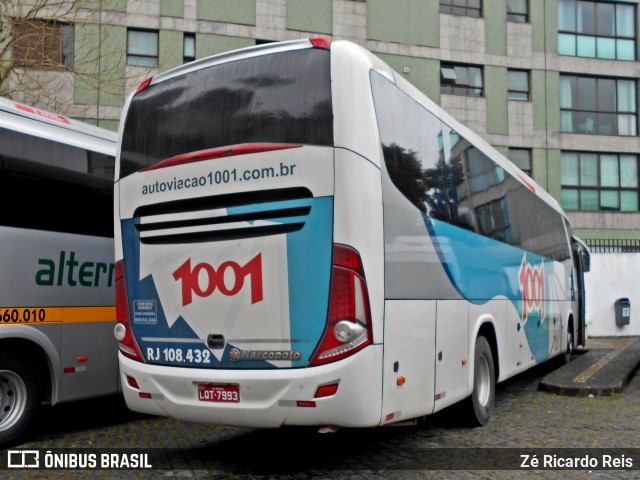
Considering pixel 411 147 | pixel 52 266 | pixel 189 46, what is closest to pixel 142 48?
pixel 189 46

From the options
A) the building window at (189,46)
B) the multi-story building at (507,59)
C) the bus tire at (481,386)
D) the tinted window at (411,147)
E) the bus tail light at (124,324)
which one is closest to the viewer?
the tinted window at (411,147)

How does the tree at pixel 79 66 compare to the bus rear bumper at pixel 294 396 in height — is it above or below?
above

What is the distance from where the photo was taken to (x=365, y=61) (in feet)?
19.6

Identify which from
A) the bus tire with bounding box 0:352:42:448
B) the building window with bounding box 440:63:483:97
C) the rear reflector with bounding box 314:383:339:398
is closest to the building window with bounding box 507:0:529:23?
the building window with bounding box 440:63:483:97

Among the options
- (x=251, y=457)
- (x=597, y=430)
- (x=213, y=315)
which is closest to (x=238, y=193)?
(x=213, y=315)

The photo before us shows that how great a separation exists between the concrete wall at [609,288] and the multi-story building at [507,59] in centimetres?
469

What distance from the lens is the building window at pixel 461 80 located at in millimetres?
29344

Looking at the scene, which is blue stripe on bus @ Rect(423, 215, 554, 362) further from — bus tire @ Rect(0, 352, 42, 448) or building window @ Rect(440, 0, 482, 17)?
building window @ Rect(440, 0, 482, 17)

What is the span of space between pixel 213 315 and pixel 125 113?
2.40 meters

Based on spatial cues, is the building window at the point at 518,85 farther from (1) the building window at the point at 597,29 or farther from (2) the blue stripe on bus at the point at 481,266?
(2) the blue stripe on bus at the point at 481,266

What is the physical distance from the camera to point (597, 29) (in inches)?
1254

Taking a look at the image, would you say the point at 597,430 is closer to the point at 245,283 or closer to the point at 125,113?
the point at 245,283

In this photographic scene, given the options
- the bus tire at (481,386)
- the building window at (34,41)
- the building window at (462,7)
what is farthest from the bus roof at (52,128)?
the building window at (462,7)

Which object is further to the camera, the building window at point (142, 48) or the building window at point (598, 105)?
the building window at point (598, 105)
